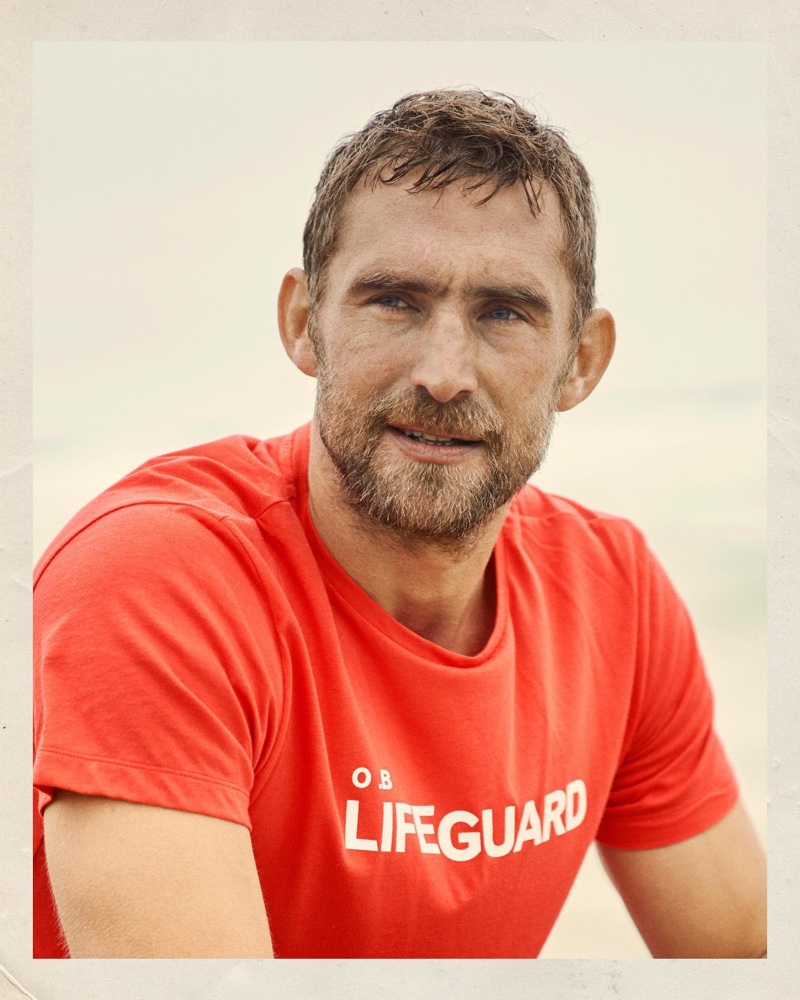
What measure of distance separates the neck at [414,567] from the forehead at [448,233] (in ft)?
0.73

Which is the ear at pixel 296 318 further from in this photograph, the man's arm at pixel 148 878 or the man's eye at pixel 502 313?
the man's arm at pixel 148 878

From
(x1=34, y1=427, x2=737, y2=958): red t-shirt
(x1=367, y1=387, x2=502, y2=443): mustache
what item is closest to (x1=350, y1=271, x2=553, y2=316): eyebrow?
(x1=367, y1=387, x2=502, y2=443): mustache

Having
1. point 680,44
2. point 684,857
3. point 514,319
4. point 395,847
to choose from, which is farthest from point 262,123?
point 684,857

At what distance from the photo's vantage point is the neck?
120 cm

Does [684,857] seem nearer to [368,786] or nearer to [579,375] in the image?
[368,786]

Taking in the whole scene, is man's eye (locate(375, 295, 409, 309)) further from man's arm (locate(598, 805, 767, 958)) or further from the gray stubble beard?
man's arm (locate(598, 805, 767, 958))

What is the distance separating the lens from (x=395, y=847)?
117 centimetres

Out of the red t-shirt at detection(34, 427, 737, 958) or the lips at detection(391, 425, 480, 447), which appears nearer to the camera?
the red t-shirt at detection(34, 427, 737, 958)

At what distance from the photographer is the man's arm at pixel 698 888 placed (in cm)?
130

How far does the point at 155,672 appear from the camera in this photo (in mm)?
1025

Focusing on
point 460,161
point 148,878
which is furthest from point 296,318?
point 148,878

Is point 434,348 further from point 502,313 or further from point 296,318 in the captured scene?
point 296,318

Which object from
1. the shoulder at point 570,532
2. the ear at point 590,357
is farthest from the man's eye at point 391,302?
the shoulder at point 570,532

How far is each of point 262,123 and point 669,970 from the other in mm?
1056
